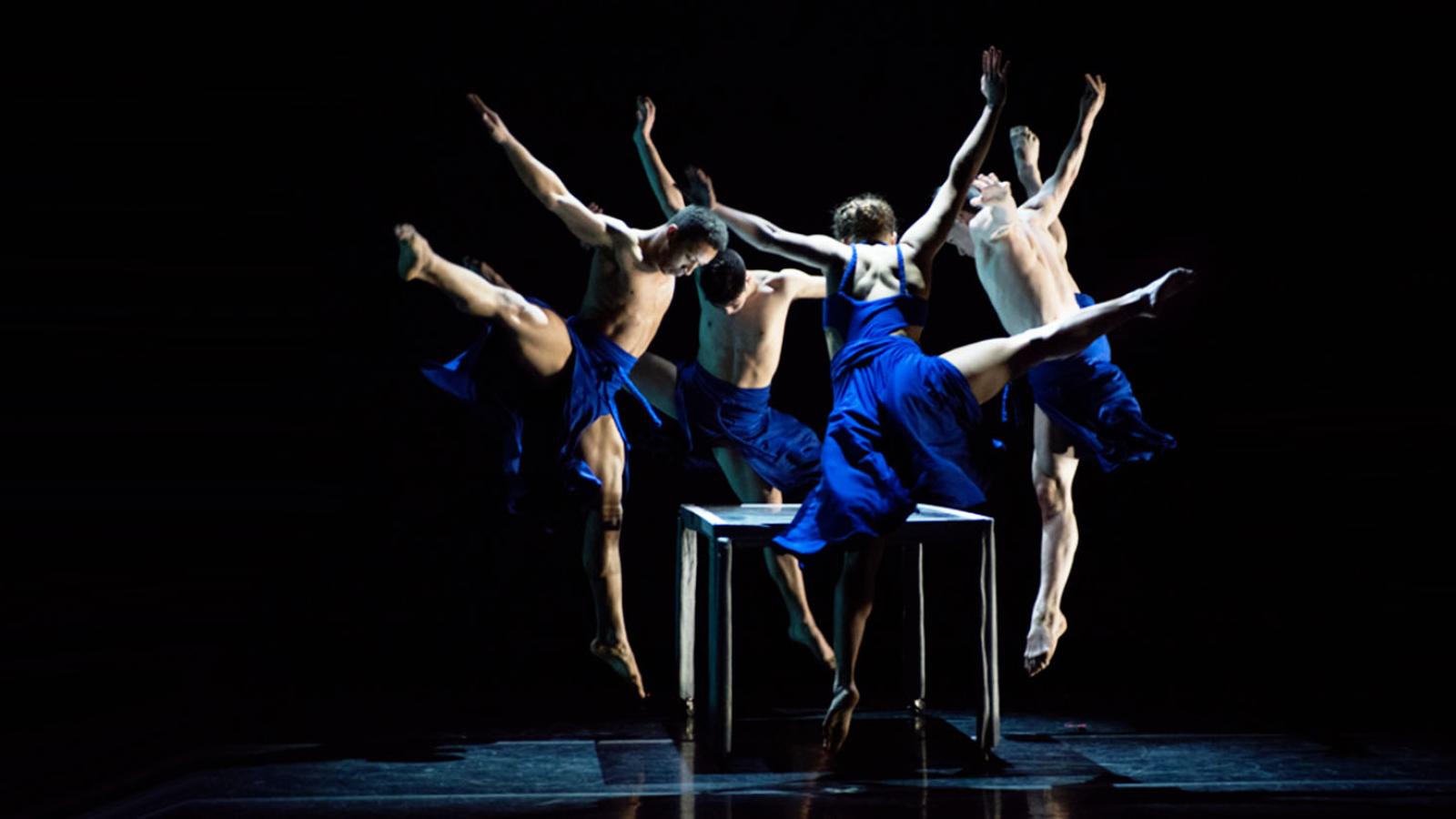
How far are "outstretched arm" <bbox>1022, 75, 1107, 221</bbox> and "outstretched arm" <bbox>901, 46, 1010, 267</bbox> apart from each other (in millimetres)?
816

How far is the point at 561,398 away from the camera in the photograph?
4.87 metres

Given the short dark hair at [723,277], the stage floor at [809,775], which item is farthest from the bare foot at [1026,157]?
the stage floor at [809,775]

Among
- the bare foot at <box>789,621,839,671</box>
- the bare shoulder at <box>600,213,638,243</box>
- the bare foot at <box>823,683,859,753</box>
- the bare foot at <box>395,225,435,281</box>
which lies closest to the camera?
the bare foot at <box>823,683,859,753</box>

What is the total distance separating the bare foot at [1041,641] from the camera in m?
4.98

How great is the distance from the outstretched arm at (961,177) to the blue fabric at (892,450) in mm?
381

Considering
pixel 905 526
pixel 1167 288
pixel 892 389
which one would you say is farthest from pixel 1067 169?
pixel 905 526

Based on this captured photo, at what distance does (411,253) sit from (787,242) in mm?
1142

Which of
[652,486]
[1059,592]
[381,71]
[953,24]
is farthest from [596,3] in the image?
[1059,592]

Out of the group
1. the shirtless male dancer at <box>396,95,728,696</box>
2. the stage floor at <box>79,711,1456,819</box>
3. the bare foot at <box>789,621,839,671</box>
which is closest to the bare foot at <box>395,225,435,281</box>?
the shirtless male dancer at <box>396,95,728,696</box>

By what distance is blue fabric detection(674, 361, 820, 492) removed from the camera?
5.01 m

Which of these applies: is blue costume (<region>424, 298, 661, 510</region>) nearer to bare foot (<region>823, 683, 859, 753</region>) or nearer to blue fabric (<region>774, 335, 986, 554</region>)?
blue fabric (<region>774, 335, 986, 554</region>)

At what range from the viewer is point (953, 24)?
5.75m

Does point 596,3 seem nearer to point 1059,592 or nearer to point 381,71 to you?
→ point 381,71

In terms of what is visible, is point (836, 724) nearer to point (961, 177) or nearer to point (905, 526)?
point (905, 526)
